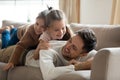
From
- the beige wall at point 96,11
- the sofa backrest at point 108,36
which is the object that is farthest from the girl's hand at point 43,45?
the beige wall at point 96,11

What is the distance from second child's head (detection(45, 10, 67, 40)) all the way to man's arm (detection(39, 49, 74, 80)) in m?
0.16

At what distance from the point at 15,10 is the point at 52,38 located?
2367 mm

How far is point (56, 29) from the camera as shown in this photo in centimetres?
191

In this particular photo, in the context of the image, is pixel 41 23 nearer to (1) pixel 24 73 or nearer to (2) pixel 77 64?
(1) pixel 24 73

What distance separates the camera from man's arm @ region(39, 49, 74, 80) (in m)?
1.70

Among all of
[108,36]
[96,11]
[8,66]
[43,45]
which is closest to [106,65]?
[43,45]

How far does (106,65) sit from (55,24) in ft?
1.84

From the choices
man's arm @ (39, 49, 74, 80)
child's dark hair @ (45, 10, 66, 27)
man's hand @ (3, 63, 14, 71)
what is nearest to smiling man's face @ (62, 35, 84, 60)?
man's arm @ (39, 49, 74, 80)

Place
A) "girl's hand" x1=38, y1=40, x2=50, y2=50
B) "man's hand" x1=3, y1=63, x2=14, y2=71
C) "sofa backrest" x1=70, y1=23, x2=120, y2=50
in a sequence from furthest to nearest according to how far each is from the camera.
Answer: "sofa backrest" x1=70, y1=23, x2=120, y2=50
"man's hand" x1=3, y1=63, x2=14, y2=71
"girl's hand" x1=38, y1=40, x2=50, y2=50

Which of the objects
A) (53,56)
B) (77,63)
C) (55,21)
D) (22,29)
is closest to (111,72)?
(77,63)

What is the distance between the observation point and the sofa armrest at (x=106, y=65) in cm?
152

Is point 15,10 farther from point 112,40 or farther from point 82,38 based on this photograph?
point 82,38

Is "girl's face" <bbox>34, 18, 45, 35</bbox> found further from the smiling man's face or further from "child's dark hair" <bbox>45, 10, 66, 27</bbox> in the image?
the smiling man's face

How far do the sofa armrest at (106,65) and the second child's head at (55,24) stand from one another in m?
0.46
